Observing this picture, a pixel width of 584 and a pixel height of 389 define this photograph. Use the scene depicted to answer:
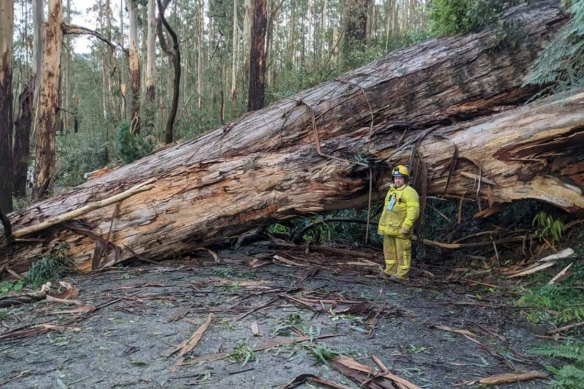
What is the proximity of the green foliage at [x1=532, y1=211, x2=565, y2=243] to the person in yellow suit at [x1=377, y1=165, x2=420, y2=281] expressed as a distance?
1760 millimetres

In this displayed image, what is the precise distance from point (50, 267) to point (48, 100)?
253 inches

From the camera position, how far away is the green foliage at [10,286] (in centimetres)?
600

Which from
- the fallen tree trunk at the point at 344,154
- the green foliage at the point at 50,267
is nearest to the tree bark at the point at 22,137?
the fallen tree trunk at the point at 344,154

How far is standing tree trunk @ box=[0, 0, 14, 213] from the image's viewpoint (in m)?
10.6

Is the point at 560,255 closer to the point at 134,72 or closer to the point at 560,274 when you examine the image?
the point at 560,274

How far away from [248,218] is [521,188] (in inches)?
141

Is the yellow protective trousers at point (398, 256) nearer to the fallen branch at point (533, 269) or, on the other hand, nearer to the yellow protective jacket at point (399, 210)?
the yellow protective jacket at point (399, 210)

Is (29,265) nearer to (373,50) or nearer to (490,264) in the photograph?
(490,264)

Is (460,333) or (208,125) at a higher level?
(208,125)

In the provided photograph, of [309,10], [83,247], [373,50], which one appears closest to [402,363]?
[83,247]

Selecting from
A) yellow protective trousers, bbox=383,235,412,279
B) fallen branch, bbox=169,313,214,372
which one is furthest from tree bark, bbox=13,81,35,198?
fallen branch, bbox=169,313,214,372

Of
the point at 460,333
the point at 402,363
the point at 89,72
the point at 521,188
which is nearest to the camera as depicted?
the point at 402,363

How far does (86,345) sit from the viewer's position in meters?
3.92

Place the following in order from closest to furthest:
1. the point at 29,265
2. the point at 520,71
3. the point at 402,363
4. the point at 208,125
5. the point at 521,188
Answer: the point at 402,363
the point at 521,188
the point at 29,265
the point at 520,71
the point at 208,125
